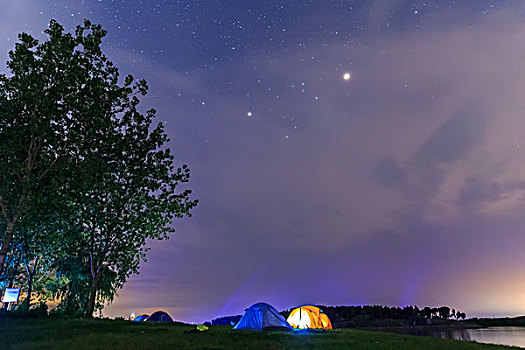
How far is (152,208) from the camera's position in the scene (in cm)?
3031

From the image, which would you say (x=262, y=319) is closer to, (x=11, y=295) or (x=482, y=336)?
(x=11, y=295)

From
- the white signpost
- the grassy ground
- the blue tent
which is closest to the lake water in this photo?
the blue tent

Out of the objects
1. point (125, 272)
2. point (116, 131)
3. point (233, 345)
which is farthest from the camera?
point (125, 272)

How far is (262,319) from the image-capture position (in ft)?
101

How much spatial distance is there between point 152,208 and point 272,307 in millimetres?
13637

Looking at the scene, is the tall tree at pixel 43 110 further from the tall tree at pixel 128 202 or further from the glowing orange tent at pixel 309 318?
the glowing orange tent at pixel 309 318

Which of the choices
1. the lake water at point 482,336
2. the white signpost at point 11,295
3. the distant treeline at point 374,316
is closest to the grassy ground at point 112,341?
the white signpost at point 11,295

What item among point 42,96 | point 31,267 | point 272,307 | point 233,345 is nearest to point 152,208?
point 42,96

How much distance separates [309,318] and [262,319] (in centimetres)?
745

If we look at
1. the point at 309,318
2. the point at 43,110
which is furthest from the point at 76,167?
the point at 309,318

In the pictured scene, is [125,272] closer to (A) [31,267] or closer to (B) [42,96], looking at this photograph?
(A) [31,267]

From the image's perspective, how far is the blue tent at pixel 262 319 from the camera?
3045 centimetres

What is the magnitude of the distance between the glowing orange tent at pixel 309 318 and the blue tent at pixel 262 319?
208 inches

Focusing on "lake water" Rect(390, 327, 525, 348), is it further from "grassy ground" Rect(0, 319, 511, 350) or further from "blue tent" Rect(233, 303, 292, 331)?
"grassy ground" Rect(0, 319, 511, 350)
